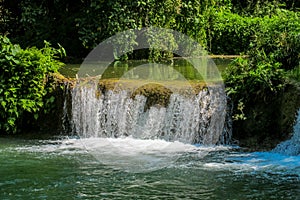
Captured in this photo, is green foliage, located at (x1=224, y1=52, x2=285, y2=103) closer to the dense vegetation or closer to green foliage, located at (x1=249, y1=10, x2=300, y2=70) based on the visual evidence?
the dense vegetation

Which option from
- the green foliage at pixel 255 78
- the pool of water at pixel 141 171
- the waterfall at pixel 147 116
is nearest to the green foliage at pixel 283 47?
the green foliage at pixel 255 78

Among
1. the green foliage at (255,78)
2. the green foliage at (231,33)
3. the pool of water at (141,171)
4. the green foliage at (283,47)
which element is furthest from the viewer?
the green foliage at (231,33)

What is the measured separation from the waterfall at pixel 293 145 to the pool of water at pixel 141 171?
0.58 ft

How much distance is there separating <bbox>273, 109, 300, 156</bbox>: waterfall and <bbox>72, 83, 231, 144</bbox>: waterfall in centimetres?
106

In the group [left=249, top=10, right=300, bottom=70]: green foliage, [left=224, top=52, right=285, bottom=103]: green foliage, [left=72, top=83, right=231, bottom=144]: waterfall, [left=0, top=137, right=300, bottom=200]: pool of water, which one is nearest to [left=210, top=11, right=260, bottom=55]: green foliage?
[left=249, top=10, right=300, bottom=70]: green foliage

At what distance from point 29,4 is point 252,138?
28.5ft

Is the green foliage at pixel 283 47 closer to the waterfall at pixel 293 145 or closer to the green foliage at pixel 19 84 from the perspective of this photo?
the waterfall at pixel 293 145

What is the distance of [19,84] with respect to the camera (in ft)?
37.3

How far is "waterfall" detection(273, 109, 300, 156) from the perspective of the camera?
9.55m

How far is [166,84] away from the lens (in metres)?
11.1

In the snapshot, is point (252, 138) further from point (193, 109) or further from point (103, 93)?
point (103, 93)

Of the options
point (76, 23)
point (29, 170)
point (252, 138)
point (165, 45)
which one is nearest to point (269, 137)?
point (252, 138)

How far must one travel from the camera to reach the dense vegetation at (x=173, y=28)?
10.5 metres

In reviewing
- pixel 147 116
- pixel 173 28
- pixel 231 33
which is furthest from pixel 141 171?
pixel 231 33
